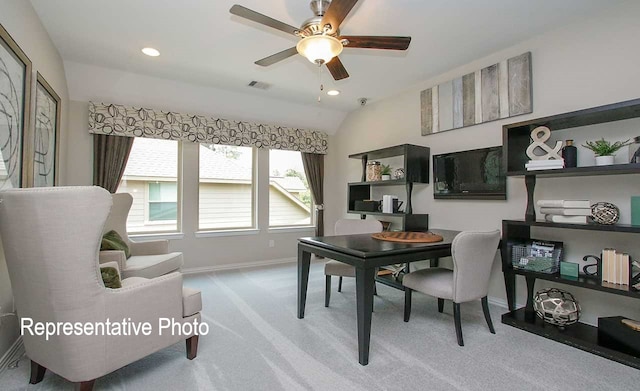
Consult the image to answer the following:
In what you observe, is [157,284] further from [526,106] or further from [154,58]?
[526,106]

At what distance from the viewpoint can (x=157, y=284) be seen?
1.73m

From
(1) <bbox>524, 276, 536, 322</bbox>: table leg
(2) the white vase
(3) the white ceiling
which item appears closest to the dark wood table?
(1) <bbox>524, 276, 536, 322</bbox>: table leg

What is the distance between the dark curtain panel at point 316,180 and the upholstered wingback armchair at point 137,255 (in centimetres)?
246

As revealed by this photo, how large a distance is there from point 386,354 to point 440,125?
264 centimetres

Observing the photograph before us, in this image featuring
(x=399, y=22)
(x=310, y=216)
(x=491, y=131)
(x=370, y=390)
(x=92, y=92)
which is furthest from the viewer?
(x=310, y=216)

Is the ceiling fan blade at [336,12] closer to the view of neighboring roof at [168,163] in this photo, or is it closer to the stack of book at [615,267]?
the stack of book at [615,267]

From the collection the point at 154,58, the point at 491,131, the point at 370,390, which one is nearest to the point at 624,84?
the point at 491,131

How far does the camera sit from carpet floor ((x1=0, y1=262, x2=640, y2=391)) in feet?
5.65

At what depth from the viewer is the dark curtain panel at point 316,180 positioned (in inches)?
203

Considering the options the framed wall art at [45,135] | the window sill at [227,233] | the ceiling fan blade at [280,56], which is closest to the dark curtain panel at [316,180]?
the window sill at [227,233]

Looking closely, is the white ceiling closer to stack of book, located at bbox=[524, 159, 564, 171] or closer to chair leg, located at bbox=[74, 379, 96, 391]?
stack of book, located at bbox=[524, 159, 564, 171]

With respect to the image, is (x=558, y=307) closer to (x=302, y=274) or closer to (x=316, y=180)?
(x=302, y=274)

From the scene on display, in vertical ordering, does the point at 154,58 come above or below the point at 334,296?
above

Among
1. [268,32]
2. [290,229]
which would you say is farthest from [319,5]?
→ [290,229]
